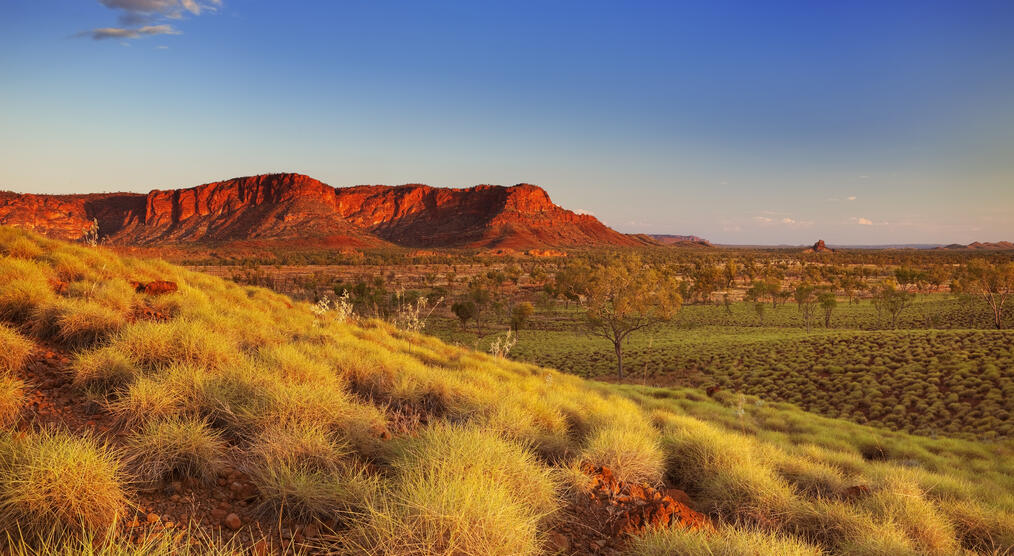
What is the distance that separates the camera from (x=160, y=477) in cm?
319

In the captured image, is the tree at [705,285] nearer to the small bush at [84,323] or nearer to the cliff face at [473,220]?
the small bush at [84,323]

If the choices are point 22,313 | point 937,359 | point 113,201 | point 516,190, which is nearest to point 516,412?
point 22,313

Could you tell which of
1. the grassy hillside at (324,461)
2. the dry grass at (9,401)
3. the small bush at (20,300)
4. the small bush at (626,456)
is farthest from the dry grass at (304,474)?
the small bush at (20,300)

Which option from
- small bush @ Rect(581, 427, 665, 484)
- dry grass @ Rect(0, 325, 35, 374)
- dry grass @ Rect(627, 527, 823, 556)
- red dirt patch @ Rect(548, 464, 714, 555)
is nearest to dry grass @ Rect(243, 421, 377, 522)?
red dirt patch @ Rect(548, 464, 714, 555)

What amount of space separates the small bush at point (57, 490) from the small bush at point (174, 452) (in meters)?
0.44

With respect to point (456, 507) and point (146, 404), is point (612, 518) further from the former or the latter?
point (146, 404)

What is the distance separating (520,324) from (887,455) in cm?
4087

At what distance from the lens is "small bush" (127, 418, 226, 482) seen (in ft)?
10.6

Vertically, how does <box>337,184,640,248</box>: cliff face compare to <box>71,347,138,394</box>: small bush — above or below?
above

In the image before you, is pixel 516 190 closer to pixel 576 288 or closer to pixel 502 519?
pixel 576 288

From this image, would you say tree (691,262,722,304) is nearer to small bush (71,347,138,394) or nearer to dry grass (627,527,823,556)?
dry grass (627,527,823,556)

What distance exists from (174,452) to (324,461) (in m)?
1.08

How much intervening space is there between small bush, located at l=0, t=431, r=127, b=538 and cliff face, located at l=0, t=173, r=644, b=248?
5342 inches

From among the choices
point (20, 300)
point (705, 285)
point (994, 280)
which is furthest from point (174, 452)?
point (705, 285)
